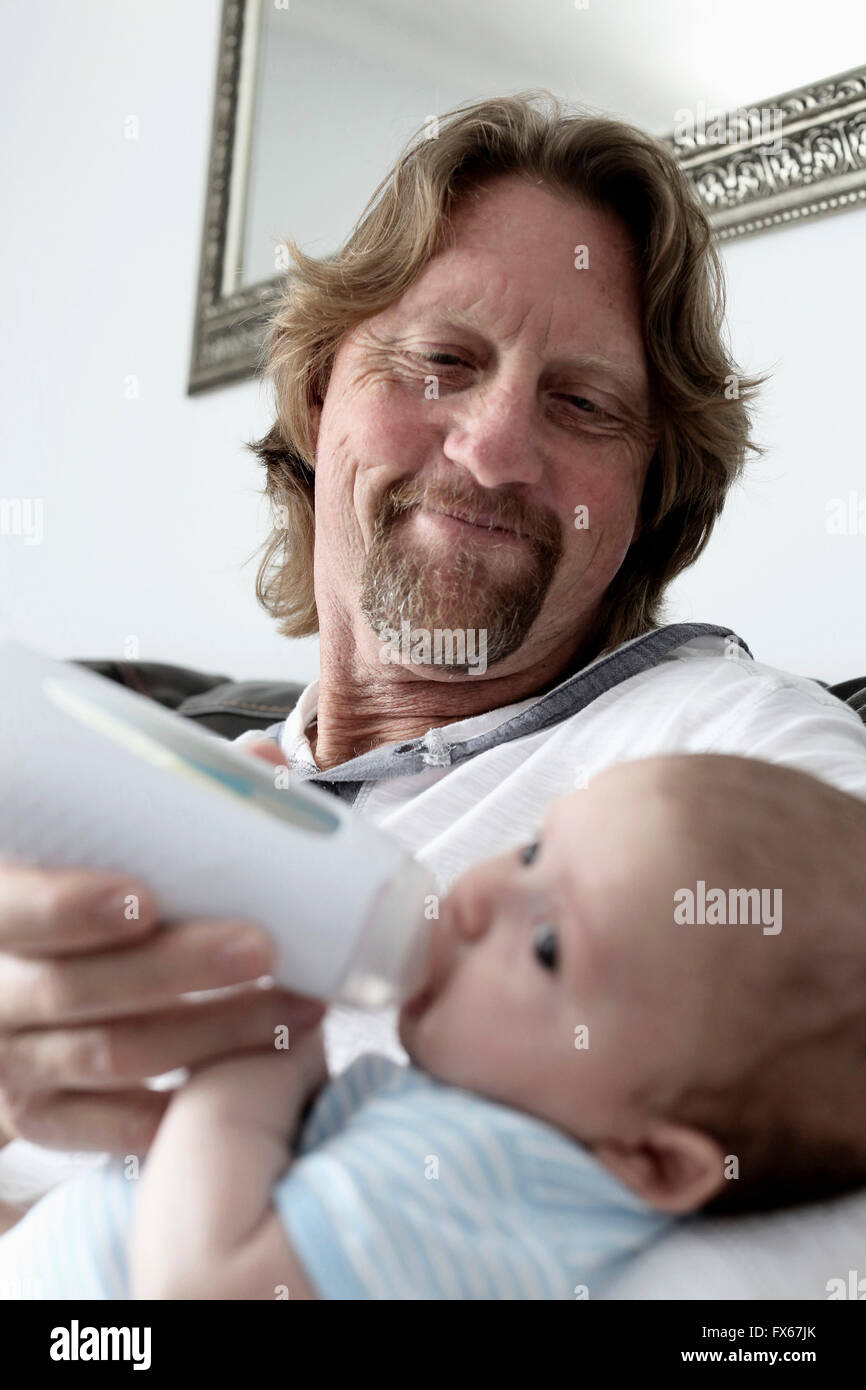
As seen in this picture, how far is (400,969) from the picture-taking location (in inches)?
22.5

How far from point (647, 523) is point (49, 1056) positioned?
0.99 meters

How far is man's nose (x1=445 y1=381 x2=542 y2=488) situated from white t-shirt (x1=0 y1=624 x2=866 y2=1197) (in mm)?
196

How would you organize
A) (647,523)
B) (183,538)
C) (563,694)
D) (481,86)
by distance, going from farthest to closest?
(183,538) → (481,86) → (647,523) → (563,694)

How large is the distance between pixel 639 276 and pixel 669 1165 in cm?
98

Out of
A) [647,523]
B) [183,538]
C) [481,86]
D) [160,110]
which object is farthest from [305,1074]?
[160,110]

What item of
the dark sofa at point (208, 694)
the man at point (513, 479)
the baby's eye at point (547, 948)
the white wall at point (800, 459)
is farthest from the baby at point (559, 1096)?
the dark sofa at point (208, 694)

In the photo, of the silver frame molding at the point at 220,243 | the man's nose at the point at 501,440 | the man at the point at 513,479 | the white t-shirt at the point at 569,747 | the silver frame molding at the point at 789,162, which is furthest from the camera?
the silver frame molding at the point at 220,243

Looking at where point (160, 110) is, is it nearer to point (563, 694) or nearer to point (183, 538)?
point (183, 538)

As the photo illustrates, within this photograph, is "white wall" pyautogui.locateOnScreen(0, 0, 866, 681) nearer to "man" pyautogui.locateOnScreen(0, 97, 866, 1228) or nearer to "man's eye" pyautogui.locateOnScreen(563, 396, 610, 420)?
"man" pyautogui.locateOnScreen(0, 97, 866, 1228)

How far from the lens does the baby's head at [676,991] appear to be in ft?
1.87

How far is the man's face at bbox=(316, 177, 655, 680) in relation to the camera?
1206mm

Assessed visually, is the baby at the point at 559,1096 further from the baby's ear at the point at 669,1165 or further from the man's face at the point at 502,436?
the man's face at the point at 502,436
